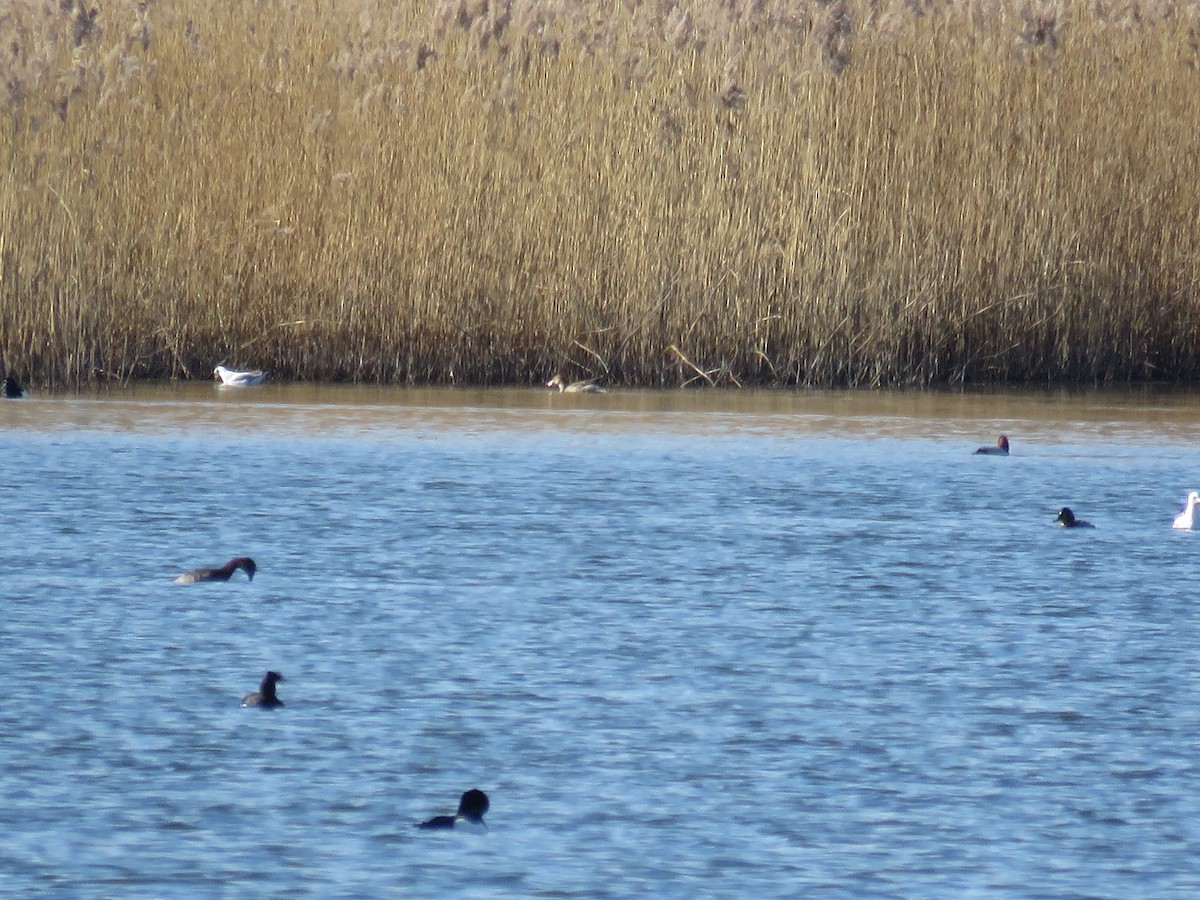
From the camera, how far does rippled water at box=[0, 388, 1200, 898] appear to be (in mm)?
4484

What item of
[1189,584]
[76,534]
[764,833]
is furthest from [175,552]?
[764,833]

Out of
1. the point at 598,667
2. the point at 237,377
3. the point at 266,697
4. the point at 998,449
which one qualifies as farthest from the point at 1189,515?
the point at 237,377

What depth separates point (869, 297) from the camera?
13.9 metres

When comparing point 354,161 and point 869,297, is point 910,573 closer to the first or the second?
point 869,297

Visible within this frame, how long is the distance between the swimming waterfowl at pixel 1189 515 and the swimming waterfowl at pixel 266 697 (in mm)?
4413

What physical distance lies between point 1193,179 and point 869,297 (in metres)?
2.39

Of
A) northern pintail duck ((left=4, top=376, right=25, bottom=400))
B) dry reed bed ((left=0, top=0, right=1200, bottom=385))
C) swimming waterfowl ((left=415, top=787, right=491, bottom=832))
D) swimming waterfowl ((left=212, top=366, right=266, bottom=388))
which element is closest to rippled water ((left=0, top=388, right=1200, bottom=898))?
swimming waterfowl ((left=415, top=787, right=491, bottom=832))

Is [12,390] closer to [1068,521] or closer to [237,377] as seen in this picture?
[237,377]

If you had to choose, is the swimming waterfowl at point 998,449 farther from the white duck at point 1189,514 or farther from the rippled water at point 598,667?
the white duck at point 1189,514

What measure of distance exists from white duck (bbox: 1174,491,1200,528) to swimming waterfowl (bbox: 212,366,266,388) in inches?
249

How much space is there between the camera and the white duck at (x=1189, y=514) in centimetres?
886

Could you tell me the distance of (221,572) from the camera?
7.51m

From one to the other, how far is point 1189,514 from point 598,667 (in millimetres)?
3514

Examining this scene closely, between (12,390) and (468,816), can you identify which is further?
(12,390)
